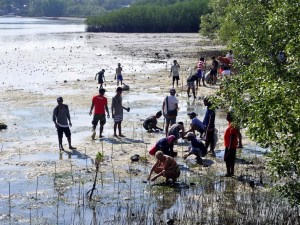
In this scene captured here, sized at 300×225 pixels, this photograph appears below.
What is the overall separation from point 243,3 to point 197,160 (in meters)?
17.0

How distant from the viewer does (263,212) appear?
1301cm

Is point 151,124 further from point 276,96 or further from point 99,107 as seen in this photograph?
point 276,96

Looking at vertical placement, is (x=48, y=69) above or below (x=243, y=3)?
below

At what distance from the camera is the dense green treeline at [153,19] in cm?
9869

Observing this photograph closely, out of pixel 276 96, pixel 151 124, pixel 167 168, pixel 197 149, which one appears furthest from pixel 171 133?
pixel 276 96

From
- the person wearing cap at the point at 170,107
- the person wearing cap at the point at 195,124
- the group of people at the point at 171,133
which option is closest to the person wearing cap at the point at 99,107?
the group of people at the point at 171,133

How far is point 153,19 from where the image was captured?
104 metres

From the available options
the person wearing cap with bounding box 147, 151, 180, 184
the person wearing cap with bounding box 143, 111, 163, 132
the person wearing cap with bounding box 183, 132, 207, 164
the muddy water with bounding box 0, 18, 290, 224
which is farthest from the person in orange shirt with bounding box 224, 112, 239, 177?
the person wearing cap with bounding box 143, 111, 163, 132

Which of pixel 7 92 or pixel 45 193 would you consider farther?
pixel 7 92

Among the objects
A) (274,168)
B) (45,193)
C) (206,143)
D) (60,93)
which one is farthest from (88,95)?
(274,168)

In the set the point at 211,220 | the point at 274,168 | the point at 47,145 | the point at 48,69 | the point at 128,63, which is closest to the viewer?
the point at 274,168

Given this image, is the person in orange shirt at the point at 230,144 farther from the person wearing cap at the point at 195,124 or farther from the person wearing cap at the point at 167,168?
the person wearing cap at the point at 195,124

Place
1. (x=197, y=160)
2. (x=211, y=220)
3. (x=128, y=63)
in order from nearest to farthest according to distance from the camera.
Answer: (x=211, y=220) → (x=197, y=160) → (x=128, y=63)

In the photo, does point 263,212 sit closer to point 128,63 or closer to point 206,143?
point 206,143
